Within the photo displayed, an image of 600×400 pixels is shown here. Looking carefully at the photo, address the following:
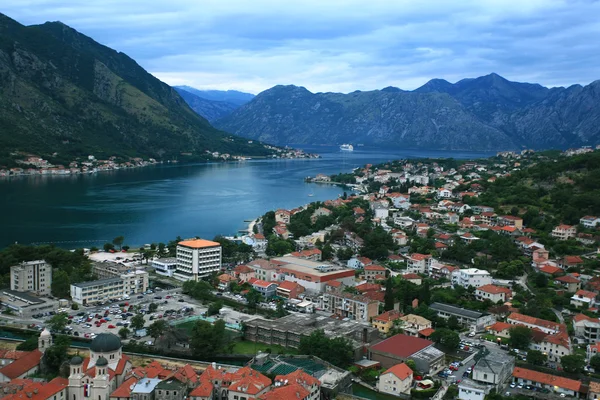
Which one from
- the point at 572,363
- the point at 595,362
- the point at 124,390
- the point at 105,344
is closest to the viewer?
the point at 124,390

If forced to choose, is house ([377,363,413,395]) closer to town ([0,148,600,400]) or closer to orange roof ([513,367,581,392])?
town ([0,148,600,400])

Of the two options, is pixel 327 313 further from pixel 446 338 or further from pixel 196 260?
pixel 196 260

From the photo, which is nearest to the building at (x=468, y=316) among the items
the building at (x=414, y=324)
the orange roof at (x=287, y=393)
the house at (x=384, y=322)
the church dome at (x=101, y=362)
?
the building at (x=414, y=324)

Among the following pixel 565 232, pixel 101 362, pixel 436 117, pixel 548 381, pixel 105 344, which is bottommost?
pixel 548 381

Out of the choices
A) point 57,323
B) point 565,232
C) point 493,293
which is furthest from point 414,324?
point 565,232

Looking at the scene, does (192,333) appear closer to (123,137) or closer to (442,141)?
(123,137)

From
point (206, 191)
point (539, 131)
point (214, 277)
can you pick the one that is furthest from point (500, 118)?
point (214, 277)
